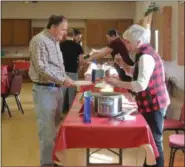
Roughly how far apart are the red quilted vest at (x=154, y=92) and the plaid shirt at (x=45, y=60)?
0.71 meters

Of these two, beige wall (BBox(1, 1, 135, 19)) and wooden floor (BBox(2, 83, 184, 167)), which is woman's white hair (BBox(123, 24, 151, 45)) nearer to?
wooden floor (BBox(2, 83, 184, 167))

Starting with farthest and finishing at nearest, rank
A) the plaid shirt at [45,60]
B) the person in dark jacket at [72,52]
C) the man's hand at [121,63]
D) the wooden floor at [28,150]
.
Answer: the person in dark jacket at [72,52]
the man's hand at [121,63]
the plaid shirt at [45,60]
the wooden floor at [28,150]

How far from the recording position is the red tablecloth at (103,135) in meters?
2.38

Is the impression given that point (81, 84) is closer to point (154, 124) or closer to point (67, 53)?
point (154, 124)

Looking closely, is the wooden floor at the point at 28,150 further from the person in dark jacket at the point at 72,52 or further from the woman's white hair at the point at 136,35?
the person in dark jacket at the point at 72,52

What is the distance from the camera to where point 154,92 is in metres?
2.77

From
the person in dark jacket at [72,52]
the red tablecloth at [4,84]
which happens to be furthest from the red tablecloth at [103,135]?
the red tablecloth at [4,84]

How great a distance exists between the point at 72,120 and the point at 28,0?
9.10 metres

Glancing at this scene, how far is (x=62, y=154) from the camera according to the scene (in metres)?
2.44

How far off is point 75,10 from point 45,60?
909cm

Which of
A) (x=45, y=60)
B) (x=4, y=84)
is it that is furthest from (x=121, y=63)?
(x=4, y=84)

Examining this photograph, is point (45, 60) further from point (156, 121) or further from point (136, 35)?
point (156, 121)

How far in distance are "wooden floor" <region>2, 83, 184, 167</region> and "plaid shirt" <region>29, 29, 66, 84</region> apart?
670 mm

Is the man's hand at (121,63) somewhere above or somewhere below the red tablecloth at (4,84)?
above
